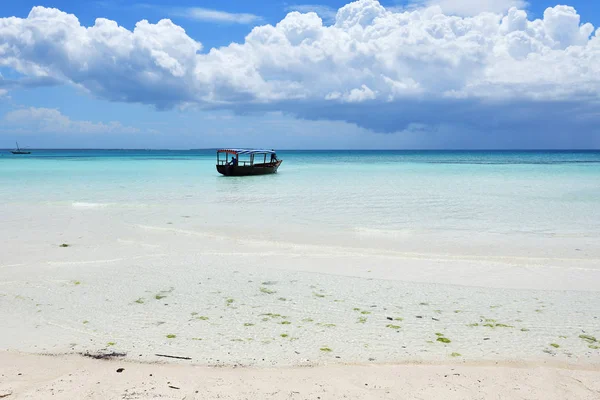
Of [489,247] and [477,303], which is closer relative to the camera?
[477,303]

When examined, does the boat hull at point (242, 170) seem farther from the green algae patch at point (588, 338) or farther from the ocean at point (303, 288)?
the green algae patch at point (588, 338)

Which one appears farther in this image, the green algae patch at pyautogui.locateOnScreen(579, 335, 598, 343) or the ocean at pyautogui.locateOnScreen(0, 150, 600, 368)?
the green algae patch at pyautogui.locateOnScreen(579, 335, 598, 343)

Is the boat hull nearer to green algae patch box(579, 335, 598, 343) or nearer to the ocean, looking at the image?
the ocean

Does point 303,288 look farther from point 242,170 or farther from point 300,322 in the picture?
point 242,170

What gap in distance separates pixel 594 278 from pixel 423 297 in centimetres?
341

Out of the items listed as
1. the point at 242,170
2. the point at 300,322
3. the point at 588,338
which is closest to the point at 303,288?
the point at 300,322

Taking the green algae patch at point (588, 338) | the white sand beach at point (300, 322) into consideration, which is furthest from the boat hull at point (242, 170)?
the green algae patch at point (588, 338)

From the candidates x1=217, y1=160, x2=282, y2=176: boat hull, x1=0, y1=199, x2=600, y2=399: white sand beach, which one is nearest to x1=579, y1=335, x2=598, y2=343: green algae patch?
x1=0, y1=199, x2=600, y2=399: white sand beach

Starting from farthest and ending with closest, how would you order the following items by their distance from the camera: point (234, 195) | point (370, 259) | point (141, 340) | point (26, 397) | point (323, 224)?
point (234, 195)
point (323, 224)
point (370, 259)
point (141, 340)
point (26, 397)

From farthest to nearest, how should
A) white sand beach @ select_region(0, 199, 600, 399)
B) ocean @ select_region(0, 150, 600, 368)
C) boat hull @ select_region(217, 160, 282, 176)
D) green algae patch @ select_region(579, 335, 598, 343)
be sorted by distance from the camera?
boat hull @ select_region(217, 160, 282, 176)
green algae patch @ select_region(579, 335, 598, 343)
ocean @ select_region(0, 150, 600, 368)
white sand beach @ select_region(0, 199, 600, 399)

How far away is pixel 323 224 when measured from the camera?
13602mm

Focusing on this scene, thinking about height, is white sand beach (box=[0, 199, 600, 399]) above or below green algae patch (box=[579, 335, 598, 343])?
below

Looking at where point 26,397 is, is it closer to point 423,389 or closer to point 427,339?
point 423,389

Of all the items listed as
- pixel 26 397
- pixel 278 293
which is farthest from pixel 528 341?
pixel 26 397
